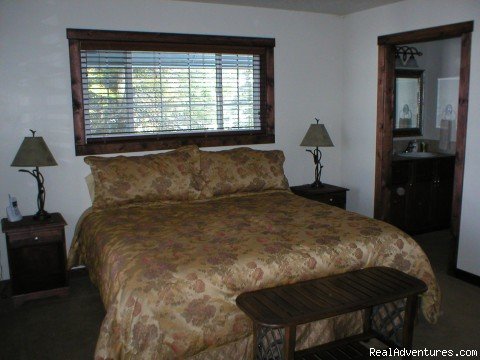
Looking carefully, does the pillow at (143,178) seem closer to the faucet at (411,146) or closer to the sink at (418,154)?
the sink at (418,154)

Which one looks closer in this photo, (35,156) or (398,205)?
(35,156)

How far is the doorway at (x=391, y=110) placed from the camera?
3.60 meters

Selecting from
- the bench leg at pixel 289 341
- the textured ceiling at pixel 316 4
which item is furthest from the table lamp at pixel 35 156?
the bench leg at pixel 289 341

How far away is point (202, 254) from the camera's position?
245cm

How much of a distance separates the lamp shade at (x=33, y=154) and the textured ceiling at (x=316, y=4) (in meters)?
1.88

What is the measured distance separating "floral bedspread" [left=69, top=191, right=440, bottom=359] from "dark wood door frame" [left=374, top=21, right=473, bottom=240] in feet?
3.84

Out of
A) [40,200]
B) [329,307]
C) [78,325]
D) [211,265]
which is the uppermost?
[40,200]

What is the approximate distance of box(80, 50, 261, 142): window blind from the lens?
3869mm

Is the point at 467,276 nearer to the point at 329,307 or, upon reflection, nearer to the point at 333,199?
the point at 333,199

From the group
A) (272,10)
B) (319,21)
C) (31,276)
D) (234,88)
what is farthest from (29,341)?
(319,21)

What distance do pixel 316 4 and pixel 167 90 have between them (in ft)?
5.26

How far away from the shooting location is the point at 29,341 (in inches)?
112

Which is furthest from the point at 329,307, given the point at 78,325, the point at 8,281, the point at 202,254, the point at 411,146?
the point at 411,146

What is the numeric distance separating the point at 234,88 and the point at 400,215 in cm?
218
